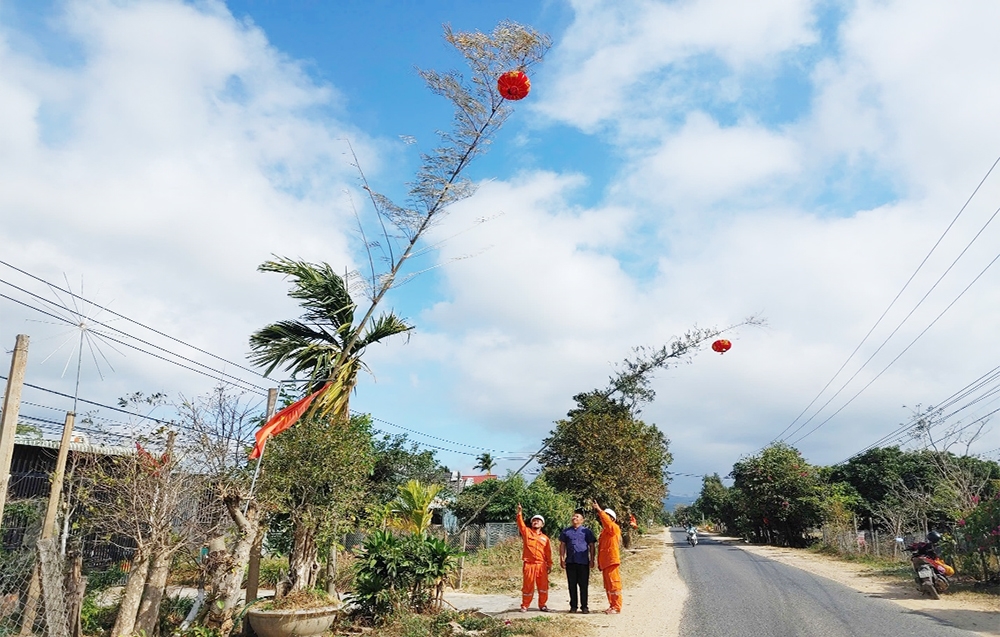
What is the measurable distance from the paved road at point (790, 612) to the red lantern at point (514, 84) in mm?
6977

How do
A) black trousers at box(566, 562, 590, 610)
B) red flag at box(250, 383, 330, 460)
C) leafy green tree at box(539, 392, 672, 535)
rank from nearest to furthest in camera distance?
red flag at box(250, 383, 330, 460) < black trousers at box(566, 562, 590, 610) < leafy green tree at box(539, 392, 672, 535)

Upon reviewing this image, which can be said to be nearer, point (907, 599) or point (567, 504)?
point (907, 599)

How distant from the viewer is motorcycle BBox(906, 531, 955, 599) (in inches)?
473

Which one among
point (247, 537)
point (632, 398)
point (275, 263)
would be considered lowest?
point (247, 537)

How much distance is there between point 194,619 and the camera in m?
7.79

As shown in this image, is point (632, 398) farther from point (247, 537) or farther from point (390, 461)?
point (247, 537)

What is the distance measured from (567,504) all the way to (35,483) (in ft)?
51.8

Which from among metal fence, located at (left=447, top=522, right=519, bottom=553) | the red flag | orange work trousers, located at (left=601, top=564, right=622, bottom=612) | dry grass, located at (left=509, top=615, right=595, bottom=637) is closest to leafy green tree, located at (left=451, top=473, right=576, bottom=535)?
metal fence, located at (left=447, top=522, right=519, bottom=553)

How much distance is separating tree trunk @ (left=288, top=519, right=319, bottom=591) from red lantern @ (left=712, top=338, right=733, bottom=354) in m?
8.86

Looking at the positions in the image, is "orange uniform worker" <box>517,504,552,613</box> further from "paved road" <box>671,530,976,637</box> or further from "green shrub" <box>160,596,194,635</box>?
"green shrub" <box>160,596,194,635</box>

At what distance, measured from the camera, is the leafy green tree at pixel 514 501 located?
886 inches

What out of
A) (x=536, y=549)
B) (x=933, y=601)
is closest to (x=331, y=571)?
(x=536, y=549)

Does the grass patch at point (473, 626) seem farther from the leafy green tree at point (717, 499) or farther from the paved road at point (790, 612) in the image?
the leafy green tree at point (717, 499)

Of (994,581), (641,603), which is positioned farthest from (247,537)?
(994,581)
